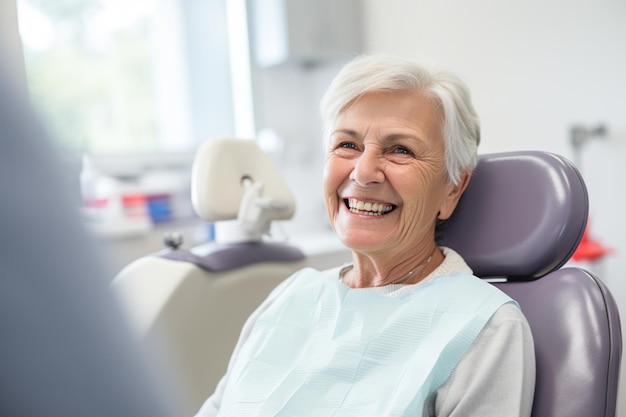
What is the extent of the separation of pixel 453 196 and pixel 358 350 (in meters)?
0.39

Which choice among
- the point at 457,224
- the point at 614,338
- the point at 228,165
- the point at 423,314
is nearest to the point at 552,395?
the point at 614,338

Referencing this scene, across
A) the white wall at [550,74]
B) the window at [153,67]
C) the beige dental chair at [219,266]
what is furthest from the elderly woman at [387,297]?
the window at [153,67]

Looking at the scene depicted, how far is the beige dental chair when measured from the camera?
1538 millimetres

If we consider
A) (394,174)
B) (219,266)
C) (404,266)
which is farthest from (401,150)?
(219,266)

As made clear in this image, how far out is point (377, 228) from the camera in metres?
1.17

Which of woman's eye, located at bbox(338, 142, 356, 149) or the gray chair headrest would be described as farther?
woman's eye, located at bbox(338, 142, 356, 149)

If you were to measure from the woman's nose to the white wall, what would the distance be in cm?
124

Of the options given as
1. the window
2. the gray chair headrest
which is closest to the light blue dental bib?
the gray chair headrest

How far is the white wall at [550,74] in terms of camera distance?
83.8 inches

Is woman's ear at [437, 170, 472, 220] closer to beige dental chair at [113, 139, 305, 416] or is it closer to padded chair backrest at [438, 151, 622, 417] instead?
padded chair backrest at [438, 151, 622, 417]

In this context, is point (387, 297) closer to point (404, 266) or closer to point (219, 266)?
point (404, 266)

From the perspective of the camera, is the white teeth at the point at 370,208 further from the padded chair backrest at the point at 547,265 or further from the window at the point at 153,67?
the window at the point at 153,67

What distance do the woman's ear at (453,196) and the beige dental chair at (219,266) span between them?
0.62 metres

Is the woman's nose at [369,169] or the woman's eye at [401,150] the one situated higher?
the woman's eye at [401,150]
